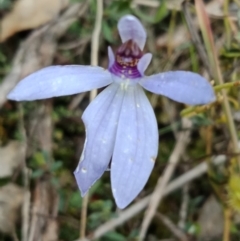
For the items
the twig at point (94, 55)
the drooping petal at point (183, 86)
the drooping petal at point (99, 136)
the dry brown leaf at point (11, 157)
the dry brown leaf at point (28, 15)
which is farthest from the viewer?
the dry brown leaf at point (28, 15)

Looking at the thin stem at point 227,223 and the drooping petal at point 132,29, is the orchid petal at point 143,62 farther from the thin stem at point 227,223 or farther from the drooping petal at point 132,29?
the thin stem at point 227,223

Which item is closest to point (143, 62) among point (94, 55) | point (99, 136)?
point (99, 136)

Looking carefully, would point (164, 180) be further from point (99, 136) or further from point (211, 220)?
point (99, 136)

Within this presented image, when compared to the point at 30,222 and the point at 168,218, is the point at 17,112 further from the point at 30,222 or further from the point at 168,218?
the point at 168,218

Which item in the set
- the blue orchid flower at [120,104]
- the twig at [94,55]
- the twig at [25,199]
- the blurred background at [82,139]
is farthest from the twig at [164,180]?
the blue orchid flower at [120,104]

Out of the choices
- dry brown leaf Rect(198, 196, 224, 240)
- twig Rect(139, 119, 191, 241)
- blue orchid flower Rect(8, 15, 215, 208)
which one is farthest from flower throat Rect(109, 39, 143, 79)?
dry brown leaf Rect(198, 196, 224, 240)

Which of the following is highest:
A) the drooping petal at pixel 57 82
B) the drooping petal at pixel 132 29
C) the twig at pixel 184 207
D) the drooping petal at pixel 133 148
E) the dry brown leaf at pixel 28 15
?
the dry brown leaf at pixel 28 15

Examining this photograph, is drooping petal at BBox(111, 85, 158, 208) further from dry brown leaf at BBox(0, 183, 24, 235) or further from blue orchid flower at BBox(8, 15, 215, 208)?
dry brown leaf at BBox(0, 183, 24, 235)
